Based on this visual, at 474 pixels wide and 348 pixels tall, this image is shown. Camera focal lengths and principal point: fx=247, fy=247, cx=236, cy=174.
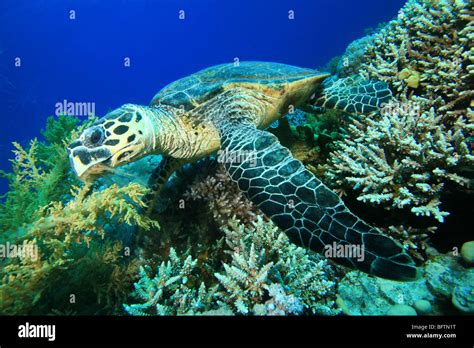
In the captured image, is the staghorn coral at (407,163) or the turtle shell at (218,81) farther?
the turtle shell at (218,81)

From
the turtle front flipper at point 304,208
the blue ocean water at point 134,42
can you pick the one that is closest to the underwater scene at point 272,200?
the turtle front flipper at point 304,208

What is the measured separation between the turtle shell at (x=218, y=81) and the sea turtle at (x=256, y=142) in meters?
0.01

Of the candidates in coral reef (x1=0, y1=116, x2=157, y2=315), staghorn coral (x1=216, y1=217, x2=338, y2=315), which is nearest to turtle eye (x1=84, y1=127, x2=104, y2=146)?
coral reef (x1=0, y1=116, x2=157, y2=315)

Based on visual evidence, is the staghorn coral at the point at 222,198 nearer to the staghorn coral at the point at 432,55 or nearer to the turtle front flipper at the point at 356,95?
the turtle front flipper at the point at 356,95

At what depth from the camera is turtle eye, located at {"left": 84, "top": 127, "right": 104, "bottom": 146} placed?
7.70ft

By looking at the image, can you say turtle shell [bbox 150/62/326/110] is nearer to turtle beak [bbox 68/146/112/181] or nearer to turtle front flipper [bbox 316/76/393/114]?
turtle front flipper [bbox 316/76/393/114]

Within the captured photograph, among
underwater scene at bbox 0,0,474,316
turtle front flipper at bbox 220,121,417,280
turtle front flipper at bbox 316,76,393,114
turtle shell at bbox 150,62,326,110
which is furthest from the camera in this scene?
turtle shell at bbox 150,62,326,110

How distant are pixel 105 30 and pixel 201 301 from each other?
79.7 m

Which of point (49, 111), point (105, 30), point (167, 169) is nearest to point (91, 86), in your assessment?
point (105, 30)

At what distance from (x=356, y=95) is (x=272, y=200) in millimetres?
2046

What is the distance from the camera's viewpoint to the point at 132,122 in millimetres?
2566

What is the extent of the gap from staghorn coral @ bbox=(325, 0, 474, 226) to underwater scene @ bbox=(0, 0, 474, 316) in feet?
0.05

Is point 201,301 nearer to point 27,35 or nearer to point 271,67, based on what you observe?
point 271,67

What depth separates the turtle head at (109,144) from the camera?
2311 mm
